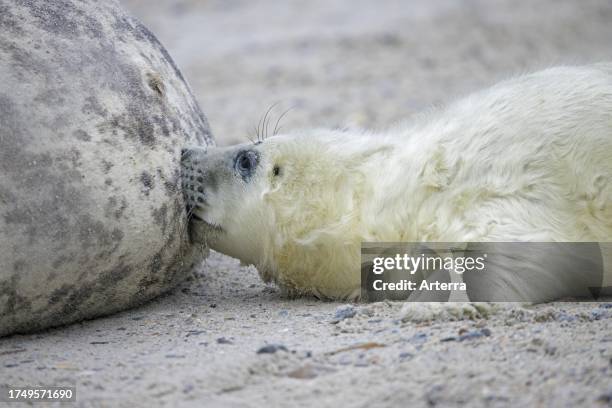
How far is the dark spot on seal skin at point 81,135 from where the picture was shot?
3.36 meters

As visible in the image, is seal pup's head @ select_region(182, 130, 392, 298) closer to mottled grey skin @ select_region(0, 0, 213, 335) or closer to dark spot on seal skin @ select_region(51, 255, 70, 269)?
mottled grey skin @ select_region(0, 0, 213, 335)

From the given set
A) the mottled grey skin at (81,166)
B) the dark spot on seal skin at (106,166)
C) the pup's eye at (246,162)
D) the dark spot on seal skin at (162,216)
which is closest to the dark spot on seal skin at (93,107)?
the mottled grey skin at (81,166)

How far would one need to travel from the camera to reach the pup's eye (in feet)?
13.5

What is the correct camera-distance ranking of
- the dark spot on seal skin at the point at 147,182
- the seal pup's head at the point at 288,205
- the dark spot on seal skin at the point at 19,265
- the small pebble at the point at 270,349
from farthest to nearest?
the seal pup's head at the point at 288,205 → the dark spot on seal skin at the point at 147,182 → the dark spot on seal skin at the point at 19,265 → the small pebble at the point at 270,349

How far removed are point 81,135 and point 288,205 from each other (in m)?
1.03

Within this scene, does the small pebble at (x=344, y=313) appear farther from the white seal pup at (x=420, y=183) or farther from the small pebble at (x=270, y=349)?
the small pebble at (x=270, y=349)

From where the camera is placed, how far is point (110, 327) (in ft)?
12.0

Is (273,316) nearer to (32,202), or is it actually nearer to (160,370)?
(160,370)

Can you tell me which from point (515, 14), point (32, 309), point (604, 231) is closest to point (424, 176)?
point (604, 231)

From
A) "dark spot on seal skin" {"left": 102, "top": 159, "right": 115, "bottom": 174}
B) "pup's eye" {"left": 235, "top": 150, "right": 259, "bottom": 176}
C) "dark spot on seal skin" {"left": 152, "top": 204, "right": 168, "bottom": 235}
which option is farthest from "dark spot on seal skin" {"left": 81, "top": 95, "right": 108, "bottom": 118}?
"pup's eye" {"left": 235, "top": 150, "right": 259, "bottom": 176}

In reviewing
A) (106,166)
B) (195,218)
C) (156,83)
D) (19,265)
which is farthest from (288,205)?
(19,265)

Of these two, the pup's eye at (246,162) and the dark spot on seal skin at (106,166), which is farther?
the pup's eye at (246,162)

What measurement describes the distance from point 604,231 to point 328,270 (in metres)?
1.20

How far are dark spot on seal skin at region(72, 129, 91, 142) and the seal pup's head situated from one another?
547mm
